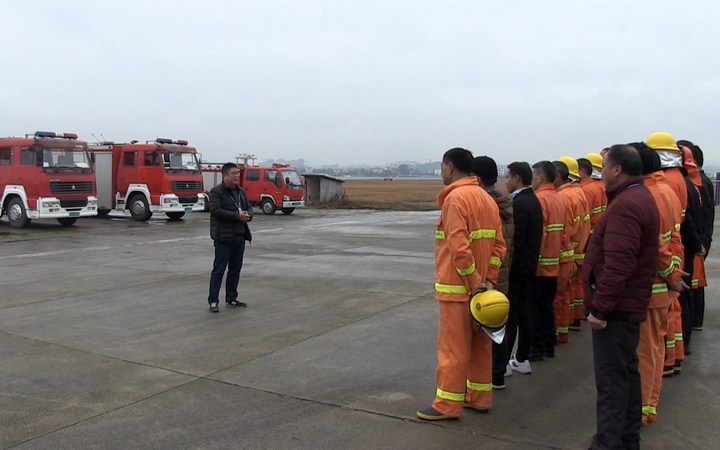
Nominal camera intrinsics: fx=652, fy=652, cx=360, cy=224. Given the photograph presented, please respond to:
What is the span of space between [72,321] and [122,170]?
59.1ft

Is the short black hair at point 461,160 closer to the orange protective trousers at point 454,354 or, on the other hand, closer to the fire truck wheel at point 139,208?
the orange protective trousers at point 454,354

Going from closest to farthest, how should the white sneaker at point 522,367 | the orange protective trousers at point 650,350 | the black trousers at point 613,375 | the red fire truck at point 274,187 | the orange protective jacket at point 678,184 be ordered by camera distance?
the black trousers at point 613,375 → the orange protective trousers at point 650,350 → the orange protective jacket at point 678,184 → the white sneaker at point 522,367 → the red fire truck at point 274,187

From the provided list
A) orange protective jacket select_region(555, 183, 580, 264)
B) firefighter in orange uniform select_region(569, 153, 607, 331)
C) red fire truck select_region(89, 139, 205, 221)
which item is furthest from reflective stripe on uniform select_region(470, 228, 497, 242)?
red fire truck select_region(89, 139, 205, 221)

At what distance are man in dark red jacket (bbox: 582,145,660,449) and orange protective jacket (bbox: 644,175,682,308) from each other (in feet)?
1.50

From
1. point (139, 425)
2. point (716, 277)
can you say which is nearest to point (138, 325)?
point (139, 425)

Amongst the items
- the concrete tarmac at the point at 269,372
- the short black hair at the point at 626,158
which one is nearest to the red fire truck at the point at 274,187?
the concrete tarmac at the point at 269,372

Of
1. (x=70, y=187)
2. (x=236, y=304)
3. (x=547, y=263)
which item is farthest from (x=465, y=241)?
(x=70, y=187)

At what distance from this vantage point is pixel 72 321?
7879 millimetres

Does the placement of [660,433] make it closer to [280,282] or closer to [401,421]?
[401,421]

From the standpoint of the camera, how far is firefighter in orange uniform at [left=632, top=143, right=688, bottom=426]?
4.40 metres

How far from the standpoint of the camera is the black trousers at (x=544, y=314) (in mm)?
6285

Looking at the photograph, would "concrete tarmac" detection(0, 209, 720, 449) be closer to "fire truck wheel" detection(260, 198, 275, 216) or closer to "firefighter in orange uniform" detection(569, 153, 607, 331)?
"firefighter in orange uniform" detection(569, 153, 607, 331)

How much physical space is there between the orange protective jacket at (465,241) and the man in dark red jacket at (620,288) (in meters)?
0.78

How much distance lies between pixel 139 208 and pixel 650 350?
22596mm
